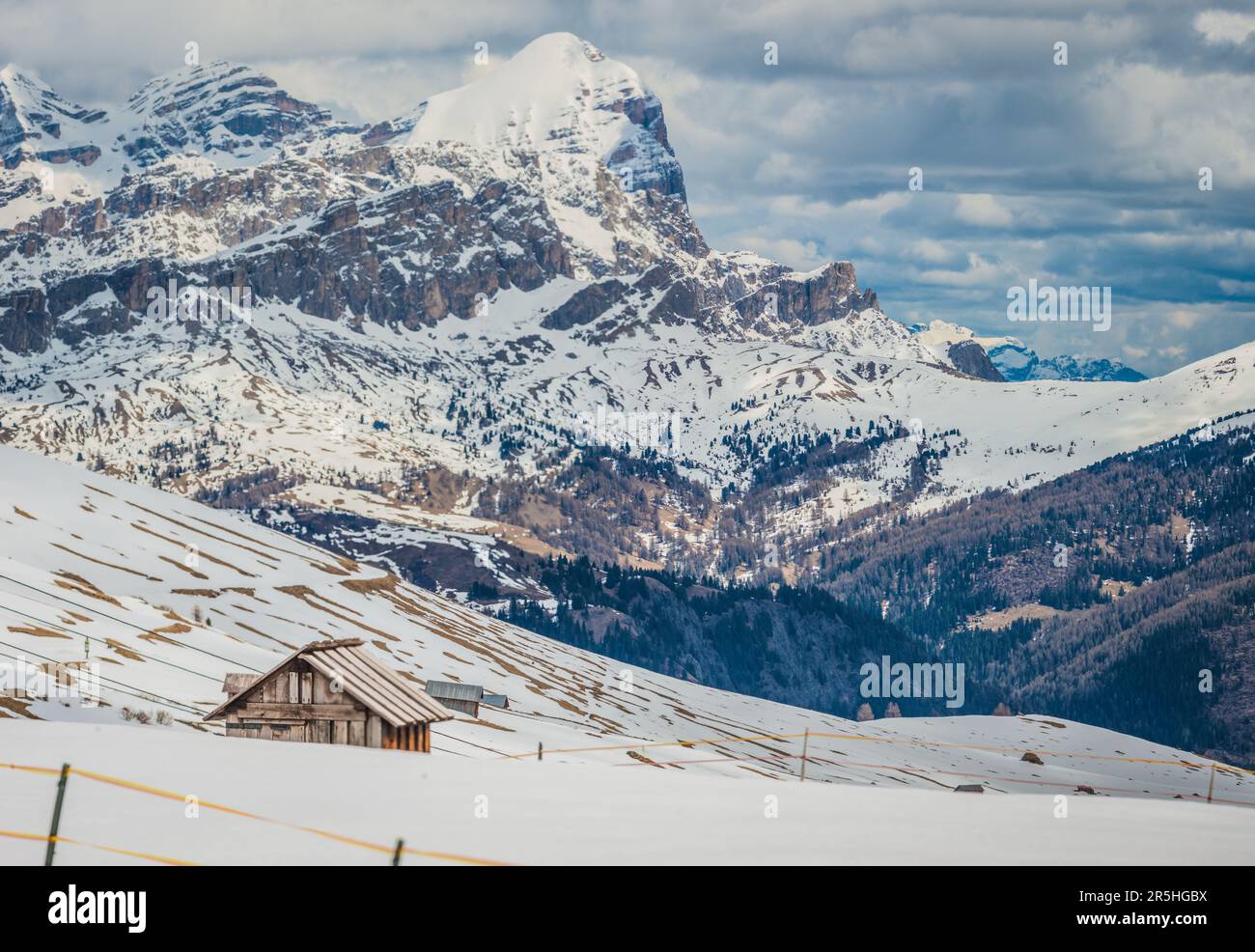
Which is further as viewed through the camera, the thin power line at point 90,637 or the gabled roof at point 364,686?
the thin power line at point 90,637

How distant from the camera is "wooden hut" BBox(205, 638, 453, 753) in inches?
2474

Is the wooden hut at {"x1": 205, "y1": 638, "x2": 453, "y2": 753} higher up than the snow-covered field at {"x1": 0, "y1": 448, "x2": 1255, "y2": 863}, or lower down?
higher up

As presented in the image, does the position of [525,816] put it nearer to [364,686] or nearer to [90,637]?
[364,686]

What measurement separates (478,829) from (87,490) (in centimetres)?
15465

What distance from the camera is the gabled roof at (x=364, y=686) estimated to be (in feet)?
206

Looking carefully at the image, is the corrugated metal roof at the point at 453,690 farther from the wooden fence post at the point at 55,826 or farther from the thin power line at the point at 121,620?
the wooden fence post at the point at 55,826

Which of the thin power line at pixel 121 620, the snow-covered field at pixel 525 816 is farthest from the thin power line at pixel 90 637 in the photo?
the snow-covered field at pixel 525 816

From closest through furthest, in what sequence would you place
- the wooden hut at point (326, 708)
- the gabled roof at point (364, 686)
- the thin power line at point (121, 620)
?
the gabled roof at point (364, 686)
the wooden hut at point (326, 708)
the thin power line at point (121, 620)

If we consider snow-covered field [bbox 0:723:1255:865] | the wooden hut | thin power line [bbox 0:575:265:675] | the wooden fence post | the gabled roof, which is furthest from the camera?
thin power line [bbox 0:575:265:675]

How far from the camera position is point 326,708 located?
63.3m

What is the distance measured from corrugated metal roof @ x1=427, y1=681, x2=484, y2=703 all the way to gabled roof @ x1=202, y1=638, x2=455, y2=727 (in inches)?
1722

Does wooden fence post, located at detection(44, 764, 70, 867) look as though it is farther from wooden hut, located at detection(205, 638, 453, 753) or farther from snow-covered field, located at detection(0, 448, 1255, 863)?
wooden hut, located at detection(205, 638, 453, 753)

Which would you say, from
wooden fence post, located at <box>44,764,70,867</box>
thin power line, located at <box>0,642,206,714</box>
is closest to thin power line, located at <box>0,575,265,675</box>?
thin power line, located at <box>0,642,206,714</box>
